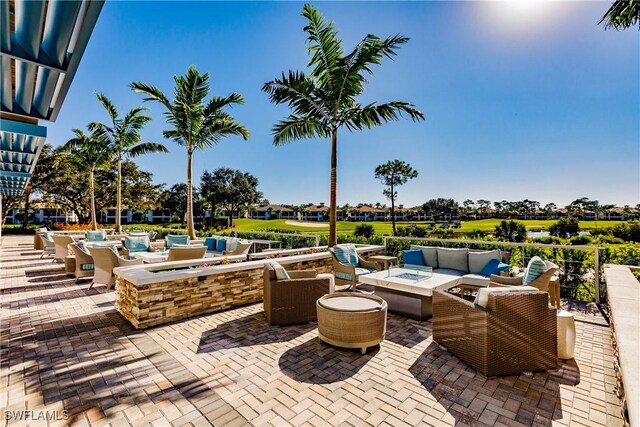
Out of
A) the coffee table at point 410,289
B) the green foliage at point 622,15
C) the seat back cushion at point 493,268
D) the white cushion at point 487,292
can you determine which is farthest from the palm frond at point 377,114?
the white cushion at point 487,292

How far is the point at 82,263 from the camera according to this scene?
7242 mm

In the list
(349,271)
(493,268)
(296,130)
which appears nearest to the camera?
(493,268)

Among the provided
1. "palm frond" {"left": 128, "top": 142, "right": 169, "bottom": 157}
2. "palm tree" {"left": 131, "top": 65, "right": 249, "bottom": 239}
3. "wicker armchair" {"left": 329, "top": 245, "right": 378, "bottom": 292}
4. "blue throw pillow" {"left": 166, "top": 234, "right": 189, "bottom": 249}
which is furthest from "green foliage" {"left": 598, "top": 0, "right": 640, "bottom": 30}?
"palm frond" {"left": 128, "top": 142, "right": 169, "bottom": 157}

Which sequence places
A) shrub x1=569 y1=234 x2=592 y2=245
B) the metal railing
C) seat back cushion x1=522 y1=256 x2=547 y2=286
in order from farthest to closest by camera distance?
shrub x1=569 y1=234 x2=592 y2=245 → the metal railing → seat back cushion x1=522 y1=256 x2=547 y2=286

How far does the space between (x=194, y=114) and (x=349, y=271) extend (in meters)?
8.42

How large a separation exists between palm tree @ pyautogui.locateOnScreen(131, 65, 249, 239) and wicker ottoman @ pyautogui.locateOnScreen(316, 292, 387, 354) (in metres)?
→ 9.19

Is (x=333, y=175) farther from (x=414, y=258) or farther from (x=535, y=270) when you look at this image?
(x=535, y=270)

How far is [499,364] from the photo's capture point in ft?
10.3

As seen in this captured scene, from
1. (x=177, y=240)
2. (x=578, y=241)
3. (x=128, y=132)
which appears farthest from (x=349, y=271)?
(x=578, y=241)

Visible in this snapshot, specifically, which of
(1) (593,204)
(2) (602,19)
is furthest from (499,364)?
(1) (593,204)

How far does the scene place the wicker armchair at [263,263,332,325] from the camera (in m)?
4.52

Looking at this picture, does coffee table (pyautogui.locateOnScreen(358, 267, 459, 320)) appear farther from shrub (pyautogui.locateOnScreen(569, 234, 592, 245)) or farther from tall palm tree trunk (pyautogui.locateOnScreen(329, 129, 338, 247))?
shrub (pyautogui.locateOnScreen(569, 234, 592, 245))

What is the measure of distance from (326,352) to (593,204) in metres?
103

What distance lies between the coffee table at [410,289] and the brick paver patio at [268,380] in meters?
0.38
